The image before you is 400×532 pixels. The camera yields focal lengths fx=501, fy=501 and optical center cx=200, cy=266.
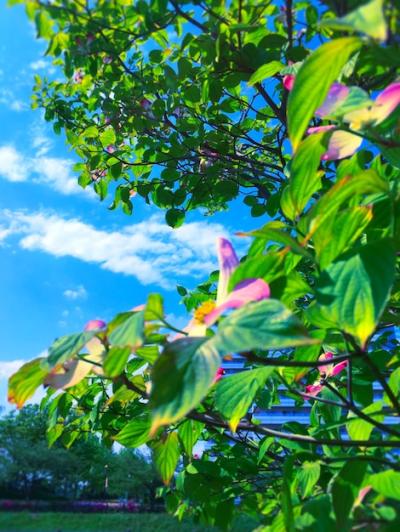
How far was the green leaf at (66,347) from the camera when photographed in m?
0.35

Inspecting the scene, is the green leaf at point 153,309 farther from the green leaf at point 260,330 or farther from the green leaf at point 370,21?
the green leaf at point 370,21

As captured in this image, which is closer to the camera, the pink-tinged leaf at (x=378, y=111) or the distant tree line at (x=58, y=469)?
the pink-tinged leaf at (x=378, y=111)

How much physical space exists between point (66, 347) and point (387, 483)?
0.32m

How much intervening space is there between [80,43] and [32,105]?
0.87m

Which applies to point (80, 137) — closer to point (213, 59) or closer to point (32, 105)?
point (32, 105)

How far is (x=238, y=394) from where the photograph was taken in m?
0.51

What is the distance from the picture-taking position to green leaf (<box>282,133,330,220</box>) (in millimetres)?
402

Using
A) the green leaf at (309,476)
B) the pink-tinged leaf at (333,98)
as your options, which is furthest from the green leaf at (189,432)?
the pink-tinged leaf at (333,98)

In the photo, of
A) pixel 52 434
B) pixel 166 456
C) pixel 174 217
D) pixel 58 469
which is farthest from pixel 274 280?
pixel 58 469

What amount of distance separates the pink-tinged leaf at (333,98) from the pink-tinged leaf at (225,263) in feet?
0.41

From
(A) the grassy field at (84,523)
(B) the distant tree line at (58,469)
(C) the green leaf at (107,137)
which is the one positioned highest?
(C) the green leaf at (107,137)

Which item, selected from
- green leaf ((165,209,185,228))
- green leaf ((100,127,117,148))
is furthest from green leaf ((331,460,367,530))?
green leaf ((100,127,117,148))

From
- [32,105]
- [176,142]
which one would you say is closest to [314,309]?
[176,142]

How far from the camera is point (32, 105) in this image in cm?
159
